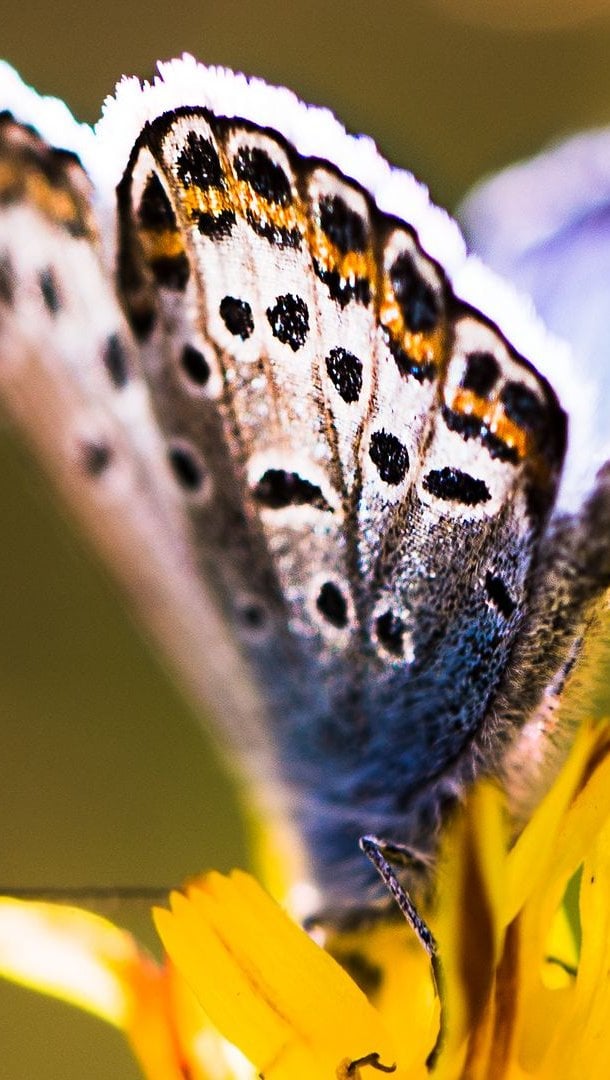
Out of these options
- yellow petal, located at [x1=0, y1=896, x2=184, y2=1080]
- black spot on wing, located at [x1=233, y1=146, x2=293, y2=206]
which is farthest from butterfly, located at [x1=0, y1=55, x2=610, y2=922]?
yellow petal, located at [x1=0, y1=896, x2=184, y2=1080]

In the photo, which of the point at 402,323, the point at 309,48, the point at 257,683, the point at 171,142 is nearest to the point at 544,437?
the point at 402,323

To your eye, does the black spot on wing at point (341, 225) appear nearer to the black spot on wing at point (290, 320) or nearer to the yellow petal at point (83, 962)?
the black spot on wing at point (290, 320)

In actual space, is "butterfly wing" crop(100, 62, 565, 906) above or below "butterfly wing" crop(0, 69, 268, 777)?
below

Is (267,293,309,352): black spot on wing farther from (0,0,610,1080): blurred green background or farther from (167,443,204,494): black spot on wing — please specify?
(0,0,610,1080): blurred green background

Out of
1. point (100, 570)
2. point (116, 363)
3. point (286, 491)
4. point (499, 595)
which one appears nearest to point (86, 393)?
point (116, 363)

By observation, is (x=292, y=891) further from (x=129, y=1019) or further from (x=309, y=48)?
(x=309, y=48)

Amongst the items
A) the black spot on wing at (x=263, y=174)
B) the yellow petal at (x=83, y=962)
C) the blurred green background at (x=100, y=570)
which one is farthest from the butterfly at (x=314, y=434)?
the blurred green background at (x=100, y=570)

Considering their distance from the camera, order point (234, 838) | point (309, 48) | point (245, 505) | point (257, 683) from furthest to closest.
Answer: point (309, 48) → point (234, 838) → point (257, 683) → point (245, 505)
